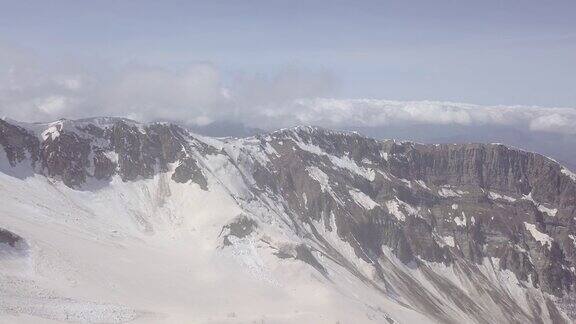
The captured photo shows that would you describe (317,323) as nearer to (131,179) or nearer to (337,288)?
(337,288)

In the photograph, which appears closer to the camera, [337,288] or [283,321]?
[283,321]

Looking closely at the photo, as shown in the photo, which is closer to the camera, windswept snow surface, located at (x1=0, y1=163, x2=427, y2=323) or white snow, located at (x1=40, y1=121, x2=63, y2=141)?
windswept snow surface, located at (x1=0, y1=163, x2=427, y2=323)

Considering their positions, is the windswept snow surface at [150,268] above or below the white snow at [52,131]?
below

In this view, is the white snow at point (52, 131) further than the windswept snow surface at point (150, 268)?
Yes

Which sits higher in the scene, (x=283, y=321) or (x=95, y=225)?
(x=95, y=225)

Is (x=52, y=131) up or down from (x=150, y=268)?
up

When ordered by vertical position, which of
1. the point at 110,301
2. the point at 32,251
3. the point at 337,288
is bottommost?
the point at 337,288

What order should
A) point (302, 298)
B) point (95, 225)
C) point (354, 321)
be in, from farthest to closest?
1. point (95, 225)
2. point (302, 298)
3. point (354, 321)

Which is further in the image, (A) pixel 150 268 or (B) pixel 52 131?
(B) pixel 52 131

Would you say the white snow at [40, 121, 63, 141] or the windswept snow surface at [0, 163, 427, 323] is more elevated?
the white snow at [40, 121, 63, 141]

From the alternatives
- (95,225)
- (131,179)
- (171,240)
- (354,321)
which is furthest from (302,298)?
(131,179)

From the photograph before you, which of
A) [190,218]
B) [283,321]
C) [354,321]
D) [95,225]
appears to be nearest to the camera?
[283,321]
